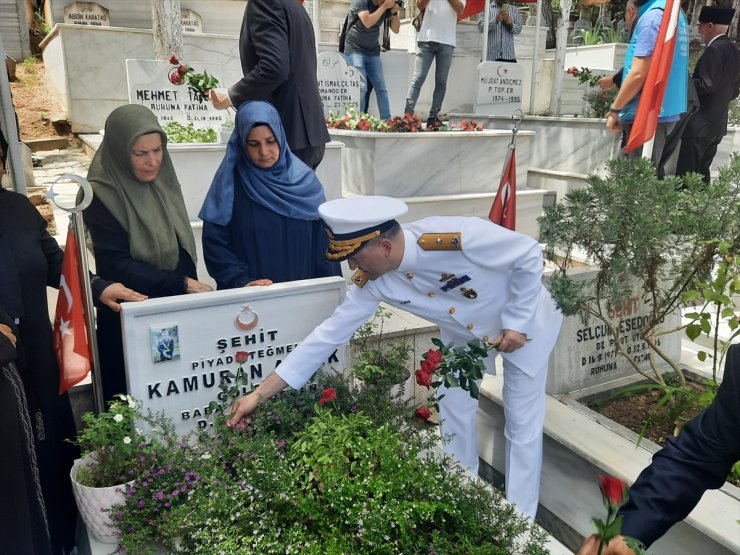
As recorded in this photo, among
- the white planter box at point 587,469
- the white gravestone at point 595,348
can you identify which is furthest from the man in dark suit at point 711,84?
the white planter box at point 587,469

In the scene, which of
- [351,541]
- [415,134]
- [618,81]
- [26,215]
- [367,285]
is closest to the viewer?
[351,541]

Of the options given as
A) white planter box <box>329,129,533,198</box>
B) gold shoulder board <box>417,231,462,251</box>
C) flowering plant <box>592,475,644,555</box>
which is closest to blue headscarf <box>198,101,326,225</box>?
gold shoulder board <box>417,231,462,251</box>

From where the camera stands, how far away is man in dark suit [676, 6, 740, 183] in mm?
5277

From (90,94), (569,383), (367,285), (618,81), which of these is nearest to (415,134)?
(618,81)

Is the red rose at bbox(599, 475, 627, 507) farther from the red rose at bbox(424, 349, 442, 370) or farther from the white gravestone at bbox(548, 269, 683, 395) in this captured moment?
the white gravestone at bbox(548, 269, 683, 395)

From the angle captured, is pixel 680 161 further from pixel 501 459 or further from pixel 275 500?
pixel 275 500

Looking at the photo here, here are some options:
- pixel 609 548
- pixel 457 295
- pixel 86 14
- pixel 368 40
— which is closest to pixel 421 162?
pixel 368 40

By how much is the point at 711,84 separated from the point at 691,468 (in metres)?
5.08

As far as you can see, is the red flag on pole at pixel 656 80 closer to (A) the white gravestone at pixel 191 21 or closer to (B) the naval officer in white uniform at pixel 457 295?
(B) the naval officer in white uniform at pixel 457 295

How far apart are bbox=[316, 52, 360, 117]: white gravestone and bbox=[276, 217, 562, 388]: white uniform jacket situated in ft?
15.3

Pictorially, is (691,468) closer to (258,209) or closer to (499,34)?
(258,209)

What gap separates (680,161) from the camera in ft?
18.8

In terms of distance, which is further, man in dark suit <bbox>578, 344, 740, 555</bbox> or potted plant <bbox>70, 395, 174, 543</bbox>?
potted plant <bbox>70, 395, 174, 543</bbox>

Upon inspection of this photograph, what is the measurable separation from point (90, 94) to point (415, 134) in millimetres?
5534
